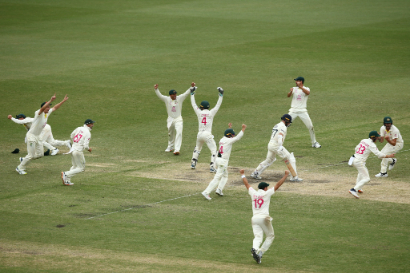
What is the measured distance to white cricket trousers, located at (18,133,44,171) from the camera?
18625mm

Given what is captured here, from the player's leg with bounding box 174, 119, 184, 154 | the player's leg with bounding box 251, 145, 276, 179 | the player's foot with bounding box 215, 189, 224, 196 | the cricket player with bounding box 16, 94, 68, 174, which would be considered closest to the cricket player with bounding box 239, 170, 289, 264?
Answer: the player's foot with bounding box 215, 189, 224, 196

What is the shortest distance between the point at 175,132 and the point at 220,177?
6.19m

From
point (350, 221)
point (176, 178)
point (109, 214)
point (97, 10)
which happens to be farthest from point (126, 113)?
point (97, 10)

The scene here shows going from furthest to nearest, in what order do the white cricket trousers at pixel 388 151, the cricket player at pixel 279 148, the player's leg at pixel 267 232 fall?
the white cricket trousers at pixel 388 151 → the cricket player at pixel 279 148 → the player's leg at pixel 267 232

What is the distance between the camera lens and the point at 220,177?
53.0 feet

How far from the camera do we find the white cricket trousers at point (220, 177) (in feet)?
52.5

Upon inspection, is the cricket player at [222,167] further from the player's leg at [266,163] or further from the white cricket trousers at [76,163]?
the white cricket trousers at [76,163]

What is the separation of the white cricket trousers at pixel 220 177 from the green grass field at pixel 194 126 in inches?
15.6

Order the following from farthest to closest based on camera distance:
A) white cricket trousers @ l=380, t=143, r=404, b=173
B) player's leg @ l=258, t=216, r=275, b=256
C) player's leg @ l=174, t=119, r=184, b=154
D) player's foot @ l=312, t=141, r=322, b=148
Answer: player's foot @ l=312, t=141, r=322, b=148 → player's leg @ l=174, t=119, r=184, b=154 → white cricket trousers @ l=380, t=143, r=404, b=173 → player's leg @ l=258, t=216, r=275, b=256

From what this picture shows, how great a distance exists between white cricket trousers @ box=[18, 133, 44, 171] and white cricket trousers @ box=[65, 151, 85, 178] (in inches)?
75.4

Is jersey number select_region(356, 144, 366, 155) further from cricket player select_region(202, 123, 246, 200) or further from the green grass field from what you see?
cricket player select_region(202, 123, 246, 200)

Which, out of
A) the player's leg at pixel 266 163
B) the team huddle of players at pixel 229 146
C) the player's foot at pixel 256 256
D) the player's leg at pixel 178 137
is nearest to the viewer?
the player's foot at pixel 256 256

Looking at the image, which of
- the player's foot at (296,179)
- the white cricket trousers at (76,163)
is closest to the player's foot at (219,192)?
the player's foot at (296,179)

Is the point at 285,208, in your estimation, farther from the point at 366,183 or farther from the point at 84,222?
the point at 84,222
